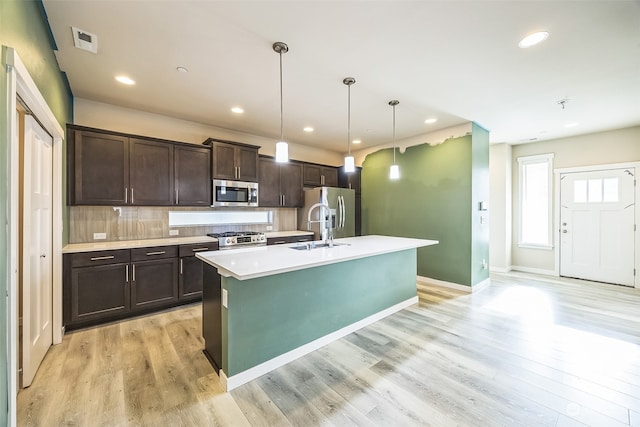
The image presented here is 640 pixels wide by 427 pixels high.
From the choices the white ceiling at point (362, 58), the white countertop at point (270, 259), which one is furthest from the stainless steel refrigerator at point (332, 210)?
the white countertop at point (270, 259)

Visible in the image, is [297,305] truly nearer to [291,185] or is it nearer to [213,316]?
[213,316]

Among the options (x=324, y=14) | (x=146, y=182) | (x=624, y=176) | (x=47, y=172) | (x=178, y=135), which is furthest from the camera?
(x=624, y=176)

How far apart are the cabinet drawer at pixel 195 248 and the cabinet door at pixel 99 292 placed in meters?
0.61

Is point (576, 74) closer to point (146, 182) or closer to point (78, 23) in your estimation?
point (78, 23)

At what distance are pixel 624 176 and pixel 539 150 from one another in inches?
51.8

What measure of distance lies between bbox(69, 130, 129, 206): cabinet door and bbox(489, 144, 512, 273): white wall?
6540mm

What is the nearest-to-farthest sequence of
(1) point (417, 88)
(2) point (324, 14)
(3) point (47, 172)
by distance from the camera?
1. (2) point (324, 14)
2. (3) point (47, 172)
3. (1) point (417, 88)

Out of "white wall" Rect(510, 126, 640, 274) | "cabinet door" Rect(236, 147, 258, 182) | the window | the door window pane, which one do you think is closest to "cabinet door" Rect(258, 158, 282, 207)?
"cabinet door" Rect(236, 147, 258, 182)

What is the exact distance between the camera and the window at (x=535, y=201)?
537 centimetres

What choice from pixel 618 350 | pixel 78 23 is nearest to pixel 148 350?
pixel 78 23

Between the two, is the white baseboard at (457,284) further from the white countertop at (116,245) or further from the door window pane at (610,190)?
the white countertop at (116,245)

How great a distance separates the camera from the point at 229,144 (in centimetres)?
411

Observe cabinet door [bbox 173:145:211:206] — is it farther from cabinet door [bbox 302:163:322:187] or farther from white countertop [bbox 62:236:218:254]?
cabinet door [bbox 302:163:322:187]

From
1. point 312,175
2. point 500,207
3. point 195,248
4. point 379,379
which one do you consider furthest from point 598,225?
point 195,248
